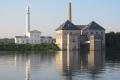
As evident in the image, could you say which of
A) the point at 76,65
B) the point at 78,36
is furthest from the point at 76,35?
the point at 76,65

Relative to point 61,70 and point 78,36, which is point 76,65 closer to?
point 61,70

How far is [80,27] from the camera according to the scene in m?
95.1

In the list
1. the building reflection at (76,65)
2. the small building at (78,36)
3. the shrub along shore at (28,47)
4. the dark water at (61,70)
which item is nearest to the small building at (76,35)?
the small building at (78,36)

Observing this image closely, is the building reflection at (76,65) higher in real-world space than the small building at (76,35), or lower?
lower

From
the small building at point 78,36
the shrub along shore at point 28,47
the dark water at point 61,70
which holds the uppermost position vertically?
the small building at point 78,36

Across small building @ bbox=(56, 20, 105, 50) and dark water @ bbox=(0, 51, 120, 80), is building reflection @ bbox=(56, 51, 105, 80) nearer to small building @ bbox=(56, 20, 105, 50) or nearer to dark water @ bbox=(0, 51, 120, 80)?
dark water @ bbox=(0, 51, 120, 80)

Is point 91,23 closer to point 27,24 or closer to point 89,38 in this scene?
point 89,38

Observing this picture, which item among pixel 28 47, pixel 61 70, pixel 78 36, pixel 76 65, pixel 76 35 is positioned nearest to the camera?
pixel 61 70

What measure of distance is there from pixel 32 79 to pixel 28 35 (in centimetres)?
9141

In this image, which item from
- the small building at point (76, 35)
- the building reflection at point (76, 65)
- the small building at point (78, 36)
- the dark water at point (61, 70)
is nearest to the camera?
the dark water at point (61, 70)

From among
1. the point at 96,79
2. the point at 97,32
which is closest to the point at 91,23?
the point at 97,32

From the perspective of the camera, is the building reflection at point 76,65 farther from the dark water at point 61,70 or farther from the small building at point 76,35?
the small building at point 76,35

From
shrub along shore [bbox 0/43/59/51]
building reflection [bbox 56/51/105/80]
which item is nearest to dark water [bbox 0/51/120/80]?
building reflection [bbox 56/51/105/80]

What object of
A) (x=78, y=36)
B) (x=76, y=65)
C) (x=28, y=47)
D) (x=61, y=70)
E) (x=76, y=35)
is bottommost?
(x=61, y=70)
